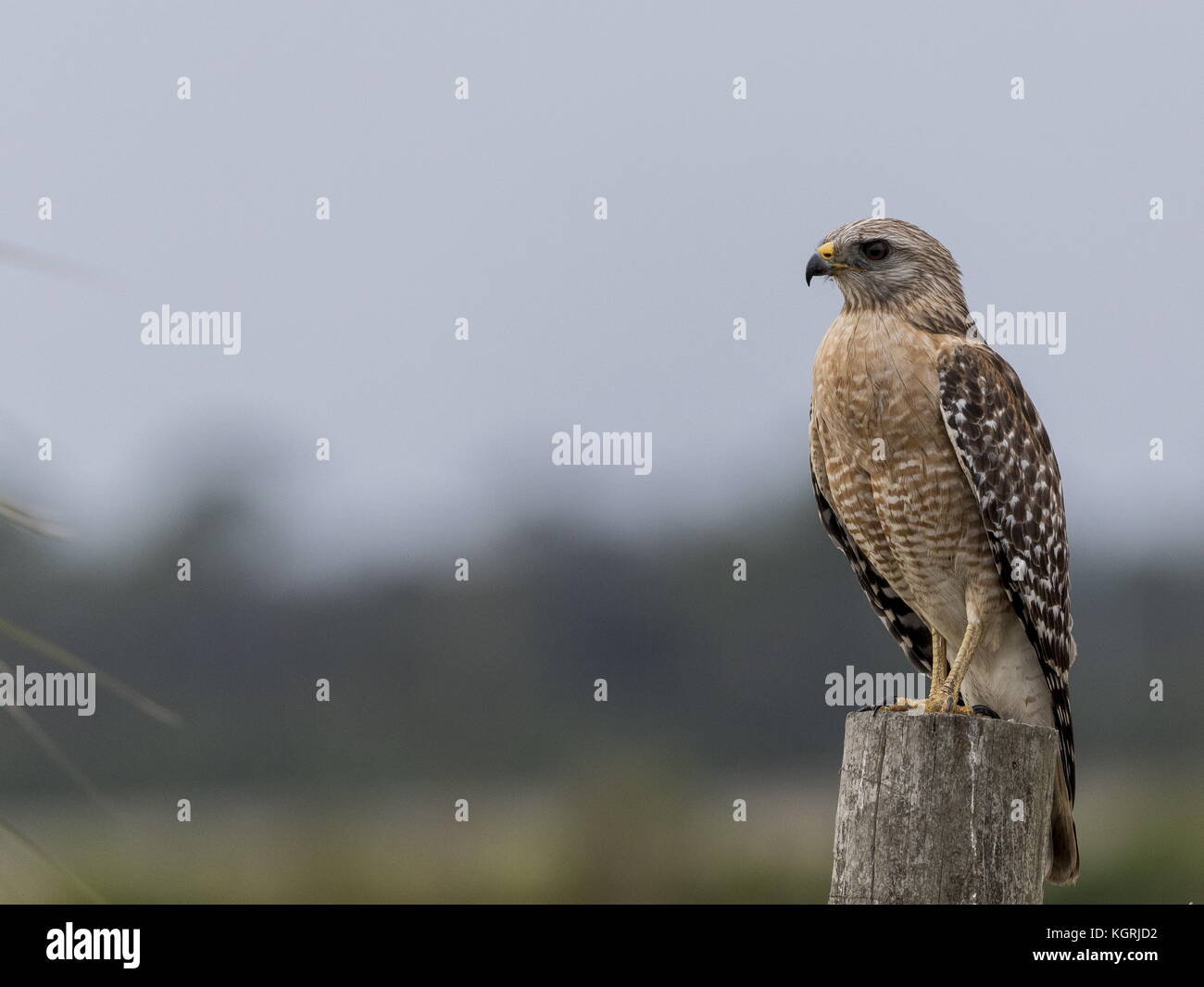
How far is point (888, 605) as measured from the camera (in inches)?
194

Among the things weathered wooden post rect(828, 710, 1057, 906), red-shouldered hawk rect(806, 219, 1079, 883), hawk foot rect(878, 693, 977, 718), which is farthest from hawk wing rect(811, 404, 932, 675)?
weathered wooden post rect(828, 710, 1057, 906)

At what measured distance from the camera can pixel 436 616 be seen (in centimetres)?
1187

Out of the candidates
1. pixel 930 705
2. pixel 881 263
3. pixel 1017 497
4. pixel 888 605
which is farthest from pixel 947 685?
pixel 881 263

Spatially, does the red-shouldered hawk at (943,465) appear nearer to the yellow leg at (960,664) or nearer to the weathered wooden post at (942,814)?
the yellow leg at (960,664)

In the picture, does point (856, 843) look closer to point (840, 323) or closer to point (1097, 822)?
point (840, 323)

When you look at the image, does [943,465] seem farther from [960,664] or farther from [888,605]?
[888,605]

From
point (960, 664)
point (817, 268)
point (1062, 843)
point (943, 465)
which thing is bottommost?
point (1062, 843)

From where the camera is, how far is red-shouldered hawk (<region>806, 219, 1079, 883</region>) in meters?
4.23

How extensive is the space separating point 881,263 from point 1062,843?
1.92 meters

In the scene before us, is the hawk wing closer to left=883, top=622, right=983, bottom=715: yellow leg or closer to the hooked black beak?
left=883, top=622, right=983, bottom=715: yellow leg

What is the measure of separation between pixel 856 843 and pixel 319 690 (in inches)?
242

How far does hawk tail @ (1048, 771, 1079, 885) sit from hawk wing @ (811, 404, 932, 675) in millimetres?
1065
